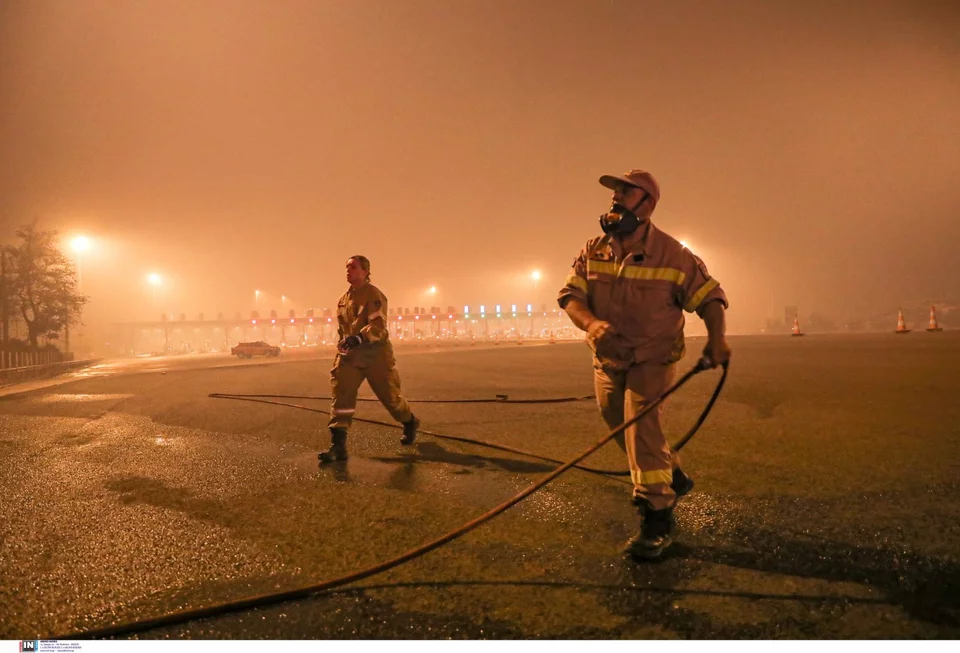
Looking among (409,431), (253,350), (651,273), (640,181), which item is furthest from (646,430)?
(253,350)

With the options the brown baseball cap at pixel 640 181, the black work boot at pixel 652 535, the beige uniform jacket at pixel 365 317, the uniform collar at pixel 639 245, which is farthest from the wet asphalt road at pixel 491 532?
the brown baseball cap at pixel 640 181

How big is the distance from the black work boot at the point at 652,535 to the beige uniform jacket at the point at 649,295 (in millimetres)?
750

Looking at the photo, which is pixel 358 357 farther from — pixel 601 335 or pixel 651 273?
pixel 651 273

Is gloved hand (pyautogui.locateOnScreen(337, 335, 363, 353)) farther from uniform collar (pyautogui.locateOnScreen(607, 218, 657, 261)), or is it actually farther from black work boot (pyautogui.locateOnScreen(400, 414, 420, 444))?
uniform collar (pyautogui.locateOnScreen(607, 218, 657, 261))

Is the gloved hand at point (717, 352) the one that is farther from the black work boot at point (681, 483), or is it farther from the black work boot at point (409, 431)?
the black work boot at point (409, 431)

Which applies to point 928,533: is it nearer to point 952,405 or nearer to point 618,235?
point 618,235

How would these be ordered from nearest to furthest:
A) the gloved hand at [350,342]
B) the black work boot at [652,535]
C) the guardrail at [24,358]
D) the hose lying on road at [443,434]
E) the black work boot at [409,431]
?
1. the black work boot at [652,535]
2. the hose lying on road at [443,434]
3. the gloved hand at [350,342]
4. the black work boot at [409,431]
5. the guardrail at [24,358]

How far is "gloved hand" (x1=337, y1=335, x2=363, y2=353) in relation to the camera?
182 inches

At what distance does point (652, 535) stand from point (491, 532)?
33.0 inches

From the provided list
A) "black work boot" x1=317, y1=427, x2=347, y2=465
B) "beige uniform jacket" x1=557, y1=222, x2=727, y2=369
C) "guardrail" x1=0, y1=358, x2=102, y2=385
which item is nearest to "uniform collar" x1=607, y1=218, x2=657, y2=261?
"beige uniform jacket" x1=557, y1=222, x2=727, y2=369

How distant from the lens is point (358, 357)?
15.8 feet

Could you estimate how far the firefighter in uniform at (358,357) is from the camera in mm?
4707

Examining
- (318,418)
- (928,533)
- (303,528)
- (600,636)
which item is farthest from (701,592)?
(318,418)

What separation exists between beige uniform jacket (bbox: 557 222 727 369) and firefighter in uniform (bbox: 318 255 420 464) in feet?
7.98
